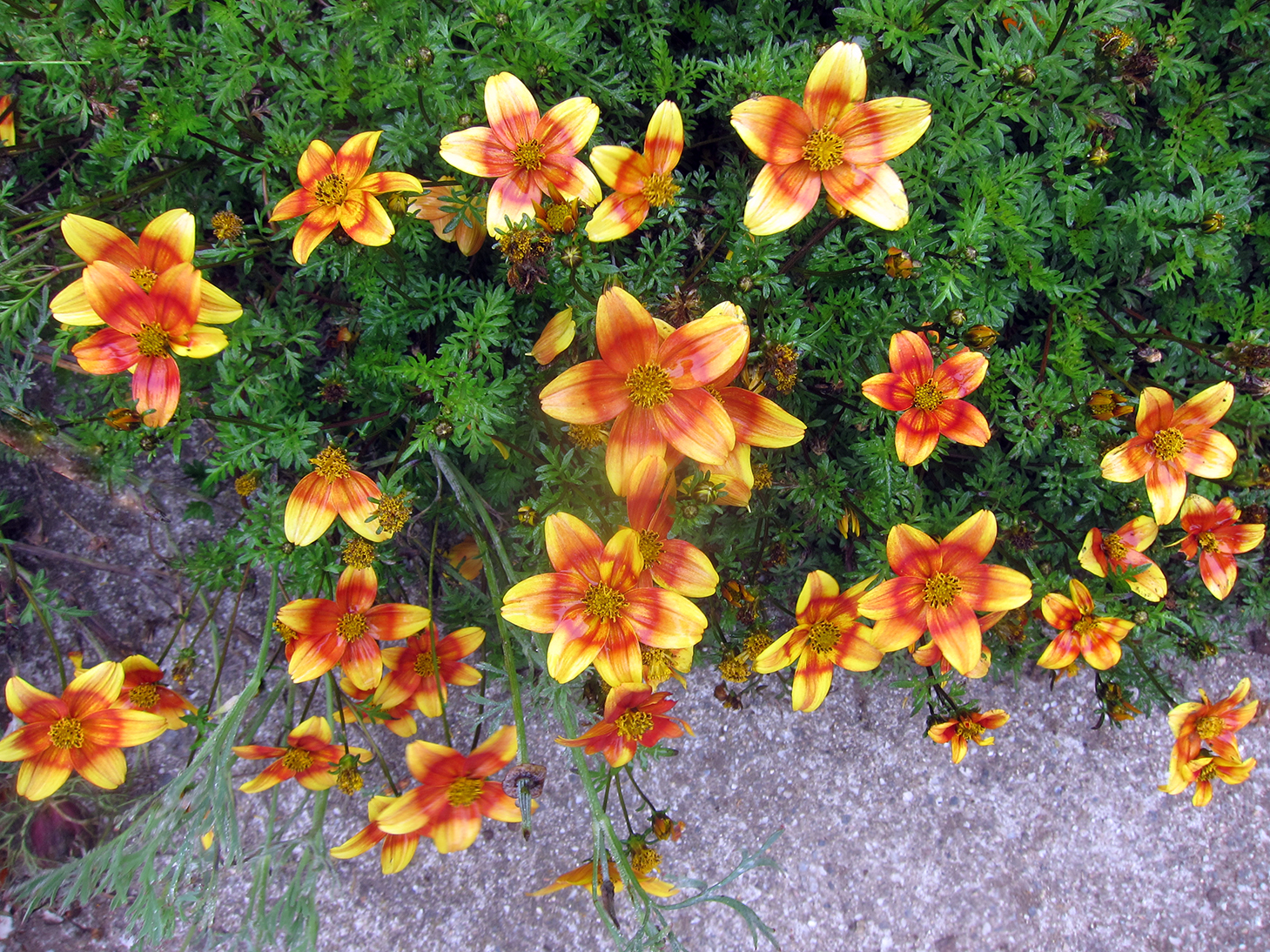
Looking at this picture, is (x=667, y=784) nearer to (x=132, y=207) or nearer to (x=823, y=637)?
(x=823, y=637)

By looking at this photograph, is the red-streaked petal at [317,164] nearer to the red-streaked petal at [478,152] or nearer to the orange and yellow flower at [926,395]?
the red-streaked petal at [478,152]

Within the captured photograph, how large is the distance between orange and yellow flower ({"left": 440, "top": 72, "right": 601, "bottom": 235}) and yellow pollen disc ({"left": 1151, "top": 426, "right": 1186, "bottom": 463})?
4.79ft

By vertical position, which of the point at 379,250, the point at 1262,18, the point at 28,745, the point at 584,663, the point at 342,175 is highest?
the point at 1262,18

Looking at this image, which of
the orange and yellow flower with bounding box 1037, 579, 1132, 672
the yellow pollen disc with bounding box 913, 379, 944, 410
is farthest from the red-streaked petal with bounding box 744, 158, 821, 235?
the orange and yellow flower with bounding box 1037, 579, 1132, 672

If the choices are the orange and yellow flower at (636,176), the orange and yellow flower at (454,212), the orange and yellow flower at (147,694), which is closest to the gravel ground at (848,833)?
the orange and yellow flower at (147,694)

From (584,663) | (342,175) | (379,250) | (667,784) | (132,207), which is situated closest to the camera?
(584,663)

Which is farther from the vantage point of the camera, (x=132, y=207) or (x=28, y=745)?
(x=132, y=207)

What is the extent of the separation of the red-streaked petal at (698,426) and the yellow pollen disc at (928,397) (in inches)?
18.6

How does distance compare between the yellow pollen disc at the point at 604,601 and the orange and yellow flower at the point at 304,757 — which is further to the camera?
the orange and yellow flower at the point at 304,757

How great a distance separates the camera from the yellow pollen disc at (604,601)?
1.62m

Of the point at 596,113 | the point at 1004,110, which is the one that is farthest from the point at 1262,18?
the point at 596,113

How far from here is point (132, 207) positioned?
7.28ft

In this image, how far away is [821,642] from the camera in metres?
1.90

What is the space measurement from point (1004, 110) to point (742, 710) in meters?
1.92
